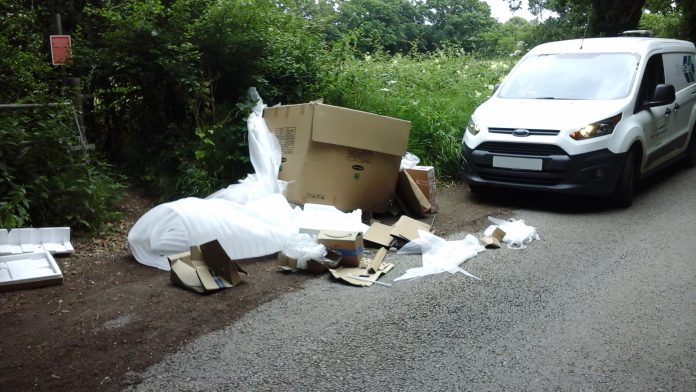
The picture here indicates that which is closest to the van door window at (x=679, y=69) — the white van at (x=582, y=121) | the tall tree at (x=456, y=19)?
the white van at (x=582, y=121)

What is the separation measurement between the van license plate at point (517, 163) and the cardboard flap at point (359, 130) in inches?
47.7

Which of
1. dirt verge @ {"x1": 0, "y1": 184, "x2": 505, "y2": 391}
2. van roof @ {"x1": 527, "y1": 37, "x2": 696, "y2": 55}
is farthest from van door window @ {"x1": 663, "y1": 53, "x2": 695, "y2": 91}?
dirt verge @ {"x1": 0, "y1": 184, "x2": 505, "y2": 391}

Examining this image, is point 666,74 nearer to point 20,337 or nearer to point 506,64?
point 506,64

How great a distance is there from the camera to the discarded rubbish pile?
5.12 metres

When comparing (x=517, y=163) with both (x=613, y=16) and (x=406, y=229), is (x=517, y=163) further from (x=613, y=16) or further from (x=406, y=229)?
(x=613, y=16)

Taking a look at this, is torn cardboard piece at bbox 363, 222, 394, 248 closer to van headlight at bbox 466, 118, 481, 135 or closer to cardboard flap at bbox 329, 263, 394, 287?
cardboard flap at bbox 329, 263, 394, 287

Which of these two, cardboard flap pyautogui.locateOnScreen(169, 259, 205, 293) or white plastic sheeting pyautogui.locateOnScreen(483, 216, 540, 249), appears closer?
cardboard flap pyautogui.locateOnScreen(169, 259, 205, 293)

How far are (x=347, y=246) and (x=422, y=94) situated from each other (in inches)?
213

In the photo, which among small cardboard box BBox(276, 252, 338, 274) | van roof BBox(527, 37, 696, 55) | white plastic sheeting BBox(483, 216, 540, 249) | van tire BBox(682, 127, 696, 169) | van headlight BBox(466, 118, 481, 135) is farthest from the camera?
van tire BBox(682, 127, 696, 169)

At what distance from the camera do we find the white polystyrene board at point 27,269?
179 inches

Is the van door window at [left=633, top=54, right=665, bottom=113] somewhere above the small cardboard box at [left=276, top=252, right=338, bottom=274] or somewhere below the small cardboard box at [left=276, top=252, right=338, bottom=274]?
above

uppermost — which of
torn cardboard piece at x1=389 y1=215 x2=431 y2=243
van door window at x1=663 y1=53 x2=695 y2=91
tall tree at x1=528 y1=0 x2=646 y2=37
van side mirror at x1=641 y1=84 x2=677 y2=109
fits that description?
tall tree at x1=528 y1=0 x2=646 y2=37

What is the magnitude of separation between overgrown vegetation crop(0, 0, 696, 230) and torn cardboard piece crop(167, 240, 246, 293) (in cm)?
161

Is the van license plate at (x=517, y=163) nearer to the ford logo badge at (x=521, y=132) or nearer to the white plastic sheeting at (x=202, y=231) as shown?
the ford logo badge at (x=521, y=132)
